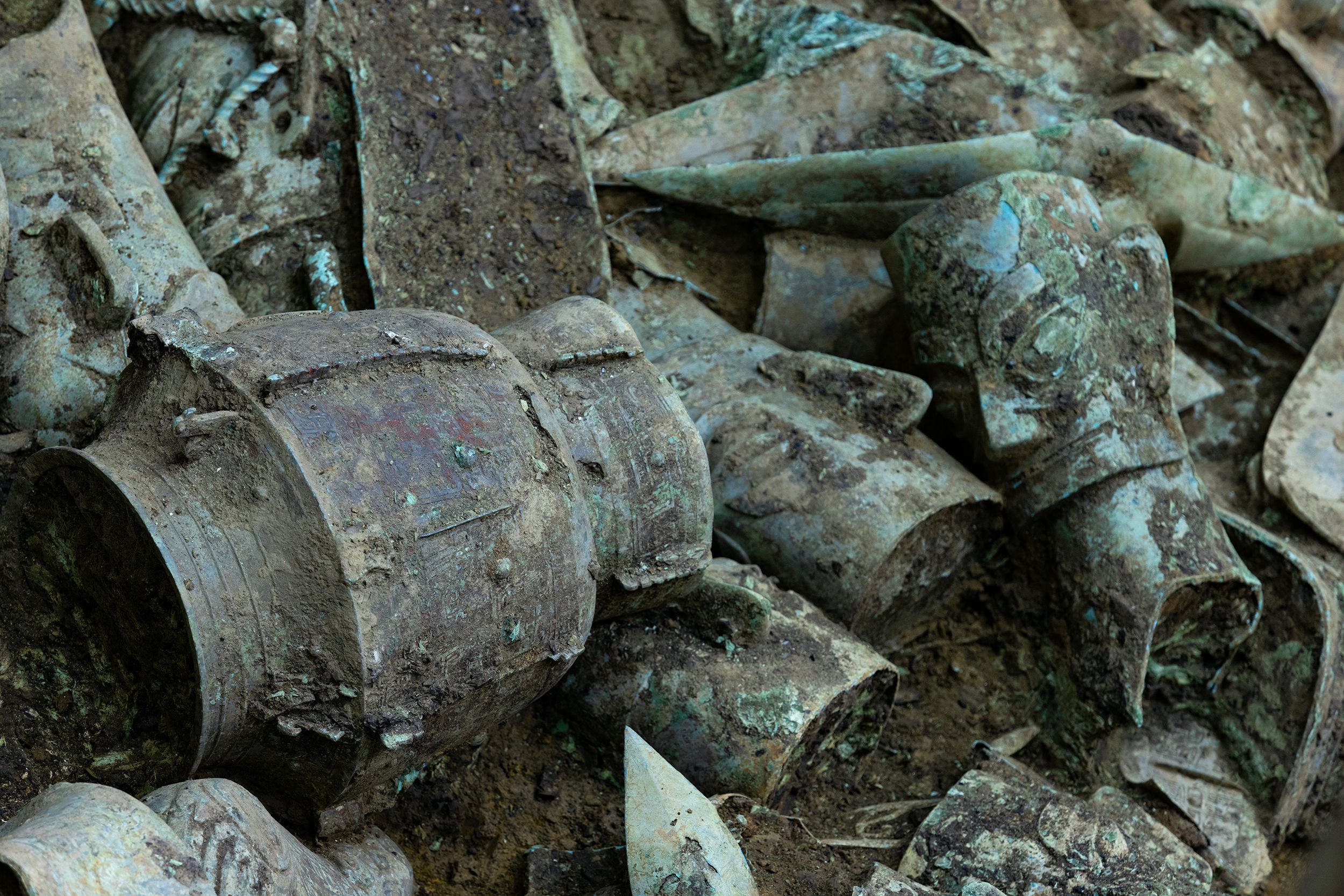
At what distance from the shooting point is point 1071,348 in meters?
2.46

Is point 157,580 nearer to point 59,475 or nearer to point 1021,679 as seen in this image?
point 59,475

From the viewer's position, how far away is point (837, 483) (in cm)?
239

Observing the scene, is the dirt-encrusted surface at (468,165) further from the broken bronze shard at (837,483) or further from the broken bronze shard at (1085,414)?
the broken bronze shard at (1085,414)

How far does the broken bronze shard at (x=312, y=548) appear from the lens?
1.55 meters

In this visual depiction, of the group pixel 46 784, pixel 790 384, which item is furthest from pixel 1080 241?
pixel 46 784

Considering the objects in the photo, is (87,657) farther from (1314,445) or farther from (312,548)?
(1314,445)

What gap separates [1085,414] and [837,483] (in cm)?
54

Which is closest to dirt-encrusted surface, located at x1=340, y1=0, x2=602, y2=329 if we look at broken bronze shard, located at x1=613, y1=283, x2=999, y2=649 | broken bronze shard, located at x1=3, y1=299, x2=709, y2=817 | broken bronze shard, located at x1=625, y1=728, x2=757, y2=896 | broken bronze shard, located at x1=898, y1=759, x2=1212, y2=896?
broken bronze shard, located at x1=613, y1=283, x2=999, y2=649

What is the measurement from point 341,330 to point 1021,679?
1697 mm

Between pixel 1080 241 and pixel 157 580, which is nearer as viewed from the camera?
pixel 157 580

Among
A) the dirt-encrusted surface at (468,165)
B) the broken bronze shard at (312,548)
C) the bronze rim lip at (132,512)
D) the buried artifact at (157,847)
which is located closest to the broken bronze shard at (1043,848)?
the broken bronze shard at (312,548)

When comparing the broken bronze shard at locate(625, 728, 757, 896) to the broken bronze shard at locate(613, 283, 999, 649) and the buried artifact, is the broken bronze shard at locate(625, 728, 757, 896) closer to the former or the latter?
the buried artifact

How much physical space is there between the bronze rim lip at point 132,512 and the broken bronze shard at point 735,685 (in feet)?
2.46

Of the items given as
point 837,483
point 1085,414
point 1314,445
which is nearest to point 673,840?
point 837,483
